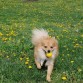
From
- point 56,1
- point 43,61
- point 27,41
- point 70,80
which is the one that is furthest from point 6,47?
point 56,1

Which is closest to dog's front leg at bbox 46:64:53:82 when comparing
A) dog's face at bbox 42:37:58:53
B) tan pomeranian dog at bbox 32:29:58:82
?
tan pomeranian dog at bbox 32:29:58:82

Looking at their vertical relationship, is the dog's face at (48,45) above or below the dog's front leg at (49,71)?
above

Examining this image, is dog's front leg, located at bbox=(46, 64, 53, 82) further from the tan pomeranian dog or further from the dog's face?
the dog's face

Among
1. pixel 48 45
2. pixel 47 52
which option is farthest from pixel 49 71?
pixel 48 45

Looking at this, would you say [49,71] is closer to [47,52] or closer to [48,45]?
[47,52]

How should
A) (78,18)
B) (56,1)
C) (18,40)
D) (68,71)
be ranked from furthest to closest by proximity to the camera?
(56,1), (78,18), (18,40), (68,71)

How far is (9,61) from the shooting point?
26.2ft

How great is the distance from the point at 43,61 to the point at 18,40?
9.25 ft

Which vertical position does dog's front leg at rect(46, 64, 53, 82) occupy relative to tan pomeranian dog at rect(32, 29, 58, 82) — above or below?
below

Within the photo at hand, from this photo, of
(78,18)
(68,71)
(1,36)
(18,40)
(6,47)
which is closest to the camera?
(68,71)

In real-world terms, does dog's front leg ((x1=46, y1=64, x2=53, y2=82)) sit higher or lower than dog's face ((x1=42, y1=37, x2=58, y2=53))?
lower

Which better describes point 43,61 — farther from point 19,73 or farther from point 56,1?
point 56,1

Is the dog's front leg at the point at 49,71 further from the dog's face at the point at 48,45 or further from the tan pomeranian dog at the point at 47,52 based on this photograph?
the dog's face at the point at 48,45

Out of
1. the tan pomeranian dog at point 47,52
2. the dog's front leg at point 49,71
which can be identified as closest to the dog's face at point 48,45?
the tan pomeranian dog at point 47,52
